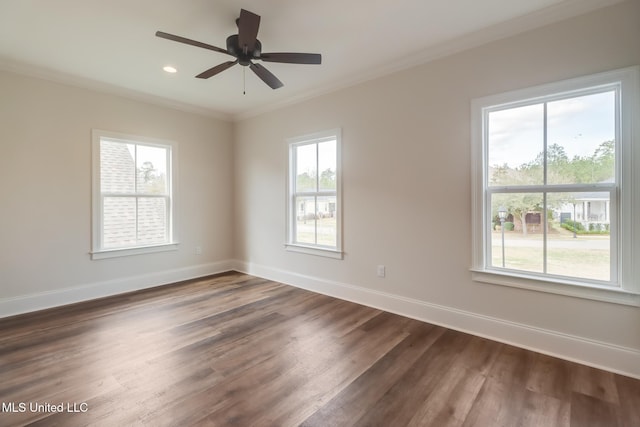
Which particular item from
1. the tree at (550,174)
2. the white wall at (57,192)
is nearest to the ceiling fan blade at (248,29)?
the tree at (550,174)

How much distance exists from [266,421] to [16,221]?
141 inches

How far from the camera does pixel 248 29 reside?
2068 mm

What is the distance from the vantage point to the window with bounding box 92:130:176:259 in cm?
372

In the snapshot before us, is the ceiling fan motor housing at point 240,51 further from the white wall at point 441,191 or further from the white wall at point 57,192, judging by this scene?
the white wall at point 57,192

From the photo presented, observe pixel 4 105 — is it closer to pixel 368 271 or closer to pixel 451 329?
pixel 368 271

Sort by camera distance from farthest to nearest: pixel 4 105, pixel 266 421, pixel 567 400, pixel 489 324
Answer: pixel 4 105
pixel 489 324
pixel 567 400
pixel 266 421

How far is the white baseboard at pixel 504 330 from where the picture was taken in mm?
2086

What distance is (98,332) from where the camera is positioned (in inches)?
107

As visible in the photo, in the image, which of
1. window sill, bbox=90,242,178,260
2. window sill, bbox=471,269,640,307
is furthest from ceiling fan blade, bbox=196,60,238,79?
window sill, bbox=471,269,640,307

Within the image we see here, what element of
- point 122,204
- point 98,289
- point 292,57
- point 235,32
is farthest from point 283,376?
point 122,204

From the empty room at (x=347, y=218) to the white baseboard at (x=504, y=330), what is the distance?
0.7 inches

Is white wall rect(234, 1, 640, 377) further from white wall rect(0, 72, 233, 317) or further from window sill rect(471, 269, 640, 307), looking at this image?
white wall rect(0, 72, 233, 317)

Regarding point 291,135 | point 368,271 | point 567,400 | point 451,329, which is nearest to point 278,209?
point 291,135

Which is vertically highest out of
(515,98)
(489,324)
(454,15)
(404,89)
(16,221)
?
(454,15)
